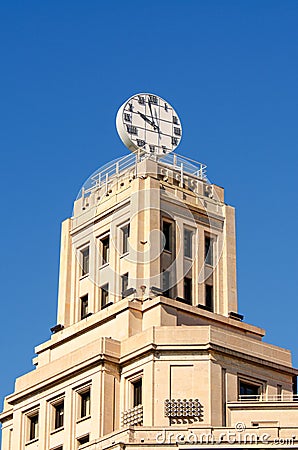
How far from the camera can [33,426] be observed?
104 meters

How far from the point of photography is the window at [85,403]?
98875 mm

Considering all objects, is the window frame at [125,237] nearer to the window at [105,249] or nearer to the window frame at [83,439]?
the window at [105,249]

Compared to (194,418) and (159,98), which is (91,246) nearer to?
(159,98)

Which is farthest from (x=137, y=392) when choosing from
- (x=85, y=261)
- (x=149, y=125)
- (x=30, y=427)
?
(x=149, y=125)

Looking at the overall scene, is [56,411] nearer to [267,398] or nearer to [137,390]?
[137,390]

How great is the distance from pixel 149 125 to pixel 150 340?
21916 millimetres

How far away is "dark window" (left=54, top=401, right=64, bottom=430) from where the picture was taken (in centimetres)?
10088

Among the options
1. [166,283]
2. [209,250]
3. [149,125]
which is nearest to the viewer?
[166,283]

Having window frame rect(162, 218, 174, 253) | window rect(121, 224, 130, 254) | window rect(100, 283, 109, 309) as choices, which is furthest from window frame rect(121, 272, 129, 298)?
window frame rect(162, 218, 174, 253)

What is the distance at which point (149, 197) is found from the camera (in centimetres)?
10688

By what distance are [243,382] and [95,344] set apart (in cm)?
1046

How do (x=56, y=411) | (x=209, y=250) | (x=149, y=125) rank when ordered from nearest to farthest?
(x=56, y=411) < (x=209, y=250) < (x=149, y=125)

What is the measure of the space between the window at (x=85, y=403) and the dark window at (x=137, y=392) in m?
3.37

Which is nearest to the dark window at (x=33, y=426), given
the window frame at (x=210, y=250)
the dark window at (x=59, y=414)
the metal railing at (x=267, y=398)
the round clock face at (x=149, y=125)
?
the dark window at (x=59, y=414)
